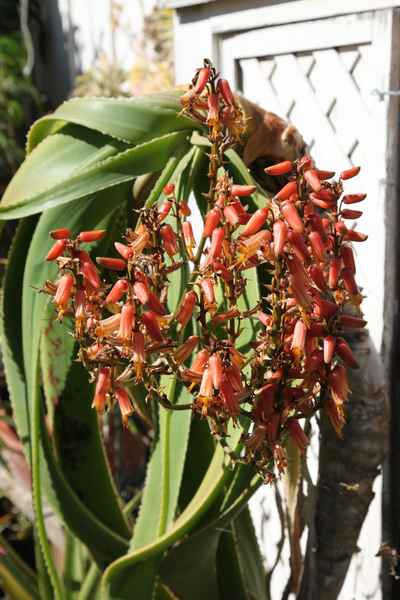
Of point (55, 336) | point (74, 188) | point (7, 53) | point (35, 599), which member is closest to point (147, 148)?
point (74, 188)

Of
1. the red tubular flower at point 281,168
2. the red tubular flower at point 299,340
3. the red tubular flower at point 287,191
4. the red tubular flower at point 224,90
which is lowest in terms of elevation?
the red tubular flower at point 299,340

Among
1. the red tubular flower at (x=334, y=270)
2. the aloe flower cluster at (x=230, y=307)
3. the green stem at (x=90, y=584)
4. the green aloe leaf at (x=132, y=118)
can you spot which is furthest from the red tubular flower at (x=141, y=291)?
the green stem at (x=90, y=584)

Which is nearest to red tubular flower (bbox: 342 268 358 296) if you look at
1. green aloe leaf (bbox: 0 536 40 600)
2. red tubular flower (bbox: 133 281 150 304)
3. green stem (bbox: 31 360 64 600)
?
red tubular flower (bbox: 133 281 150 304)

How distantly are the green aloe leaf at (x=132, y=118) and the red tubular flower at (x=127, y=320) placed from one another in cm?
33

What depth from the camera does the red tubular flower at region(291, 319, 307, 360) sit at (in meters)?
0.71

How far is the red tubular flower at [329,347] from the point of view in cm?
74

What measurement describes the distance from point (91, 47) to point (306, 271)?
3960mm

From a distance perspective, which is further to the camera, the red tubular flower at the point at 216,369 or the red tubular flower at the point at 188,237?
the red tubular flower at the point at 188,237

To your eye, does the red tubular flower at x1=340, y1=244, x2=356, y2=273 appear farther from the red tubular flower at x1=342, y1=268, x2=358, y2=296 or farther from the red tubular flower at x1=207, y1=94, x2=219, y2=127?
the red tubular flower at x1=207, y1=94, x2=219, y2=127

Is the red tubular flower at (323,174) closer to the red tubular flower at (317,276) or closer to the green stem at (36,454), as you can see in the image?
the red tubular flower at (317,276)

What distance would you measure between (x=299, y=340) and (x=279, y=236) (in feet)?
0.34

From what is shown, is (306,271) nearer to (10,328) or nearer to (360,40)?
(10,328)

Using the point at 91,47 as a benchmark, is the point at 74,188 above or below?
below

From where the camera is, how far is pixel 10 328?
1066 mm
